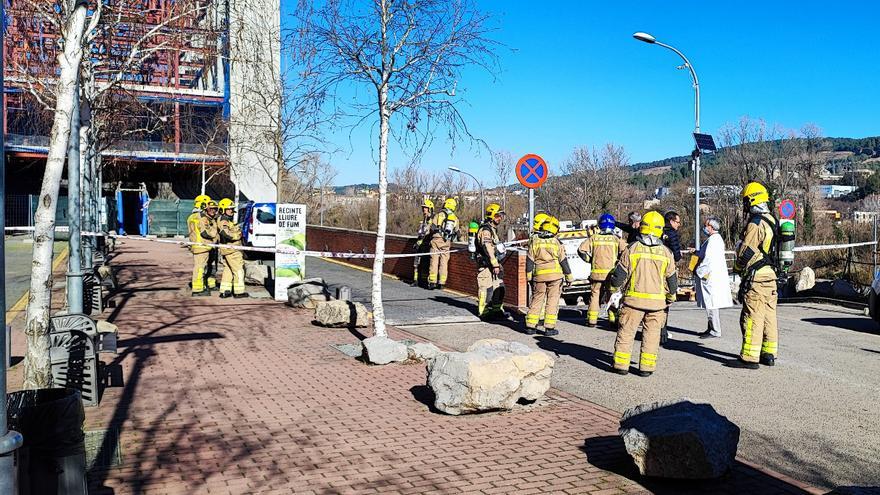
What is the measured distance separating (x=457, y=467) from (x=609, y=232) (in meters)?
7.96

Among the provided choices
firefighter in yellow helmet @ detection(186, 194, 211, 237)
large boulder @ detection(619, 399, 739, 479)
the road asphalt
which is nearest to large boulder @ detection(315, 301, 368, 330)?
the road asphalt

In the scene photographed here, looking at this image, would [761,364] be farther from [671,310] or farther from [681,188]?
[681,188]

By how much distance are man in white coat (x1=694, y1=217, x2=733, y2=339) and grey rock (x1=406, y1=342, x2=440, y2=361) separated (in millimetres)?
4411

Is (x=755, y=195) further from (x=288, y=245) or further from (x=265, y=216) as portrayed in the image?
(x=265, y=216)

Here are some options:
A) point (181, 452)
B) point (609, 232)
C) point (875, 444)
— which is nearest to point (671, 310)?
point (609, 232)

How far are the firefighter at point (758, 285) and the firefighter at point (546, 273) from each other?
9.86 feet

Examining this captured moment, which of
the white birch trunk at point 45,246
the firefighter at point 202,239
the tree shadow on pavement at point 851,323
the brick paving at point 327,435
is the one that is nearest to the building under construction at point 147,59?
the white birch trunk at point 45,246

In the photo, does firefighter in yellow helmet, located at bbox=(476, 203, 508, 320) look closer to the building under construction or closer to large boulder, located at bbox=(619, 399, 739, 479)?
the building under construction

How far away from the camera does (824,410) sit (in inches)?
301

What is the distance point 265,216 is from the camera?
24.7 m

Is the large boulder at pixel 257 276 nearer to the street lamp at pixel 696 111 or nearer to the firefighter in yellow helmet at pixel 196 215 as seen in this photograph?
the firefighter in yellow helmet at pixel 196 215

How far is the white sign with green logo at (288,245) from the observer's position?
52.8 feet

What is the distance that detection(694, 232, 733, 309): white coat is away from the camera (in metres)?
11.7

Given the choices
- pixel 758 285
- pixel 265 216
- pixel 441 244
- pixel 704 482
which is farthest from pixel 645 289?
pixel 265 216
